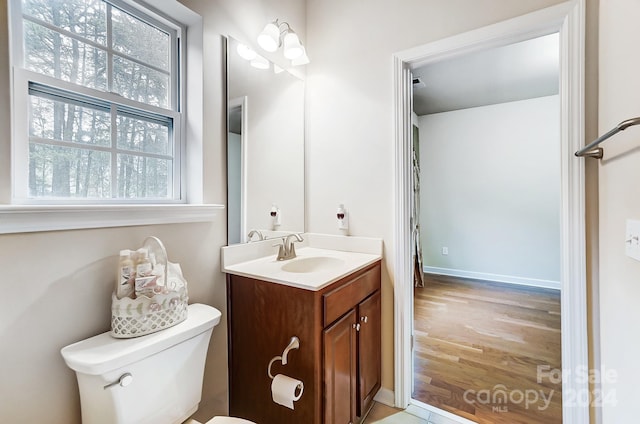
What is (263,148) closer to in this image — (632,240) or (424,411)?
(632,240)

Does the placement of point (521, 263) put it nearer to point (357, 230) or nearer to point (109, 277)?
point (357, 230)

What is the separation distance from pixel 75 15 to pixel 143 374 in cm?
134

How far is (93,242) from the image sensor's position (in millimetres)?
1004

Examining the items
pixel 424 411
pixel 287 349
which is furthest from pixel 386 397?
pixel 287 349

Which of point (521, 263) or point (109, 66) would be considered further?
point (521, 263)

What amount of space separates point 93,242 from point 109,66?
0.72 m

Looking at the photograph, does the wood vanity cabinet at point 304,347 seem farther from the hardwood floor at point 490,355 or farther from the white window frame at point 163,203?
the hardwood floor at point 490,355

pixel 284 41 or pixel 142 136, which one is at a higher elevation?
pixel 284 41

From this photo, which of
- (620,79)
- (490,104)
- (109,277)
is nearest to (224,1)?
(109,277)

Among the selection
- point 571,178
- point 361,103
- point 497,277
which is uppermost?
point 361,103

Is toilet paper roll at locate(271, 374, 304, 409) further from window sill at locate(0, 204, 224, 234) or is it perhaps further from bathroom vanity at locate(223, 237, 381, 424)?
window sill at locate(0, 204, 224, 234)

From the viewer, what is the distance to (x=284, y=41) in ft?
5.69

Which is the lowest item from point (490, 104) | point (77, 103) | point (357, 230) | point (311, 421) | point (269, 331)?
point (311, 421)

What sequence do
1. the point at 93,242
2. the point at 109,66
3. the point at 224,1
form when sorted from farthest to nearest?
1. the point at 224,1
2. the point at 109,66
3. the point at 93,242
